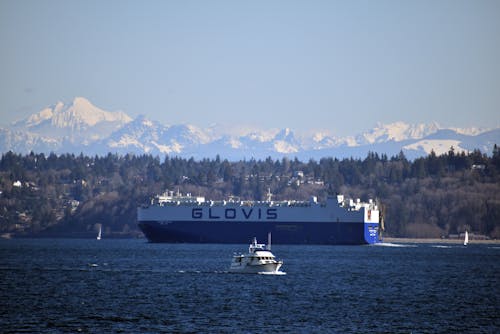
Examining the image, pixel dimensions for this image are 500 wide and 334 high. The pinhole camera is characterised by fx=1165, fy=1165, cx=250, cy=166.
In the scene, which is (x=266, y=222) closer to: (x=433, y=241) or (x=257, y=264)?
(x=433, y=241)

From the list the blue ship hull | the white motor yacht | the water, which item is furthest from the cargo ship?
the white motor yacht

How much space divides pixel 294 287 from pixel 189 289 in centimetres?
568

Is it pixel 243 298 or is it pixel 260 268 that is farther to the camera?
pixel 260 268

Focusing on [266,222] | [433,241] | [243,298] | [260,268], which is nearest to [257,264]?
[260,268]

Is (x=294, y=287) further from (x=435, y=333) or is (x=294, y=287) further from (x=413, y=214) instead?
(x=413, y=214)

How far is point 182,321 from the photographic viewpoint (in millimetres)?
45719

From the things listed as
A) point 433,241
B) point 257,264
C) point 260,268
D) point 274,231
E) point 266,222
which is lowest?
point 260,268

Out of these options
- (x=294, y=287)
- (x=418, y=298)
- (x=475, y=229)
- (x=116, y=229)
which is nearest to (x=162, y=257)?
(x=294, y=287)

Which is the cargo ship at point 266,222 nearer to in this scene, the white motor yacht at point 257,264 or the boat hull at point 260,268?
the white motor yacht at point 257,264

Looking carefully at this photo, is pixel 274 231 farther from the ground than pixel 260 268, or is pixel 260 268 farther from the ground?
pixel 274 231

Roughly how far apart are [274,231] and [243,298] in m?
69.1

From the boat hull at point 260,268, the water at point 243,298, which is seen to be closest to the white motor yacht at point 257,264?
the boat hull at point 260,268

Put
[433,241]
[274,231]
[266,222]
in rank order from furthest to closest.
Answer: [433,241] < [266,222] < [274,231]

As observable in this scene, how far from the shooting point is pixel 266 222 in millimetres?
123688
